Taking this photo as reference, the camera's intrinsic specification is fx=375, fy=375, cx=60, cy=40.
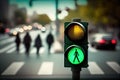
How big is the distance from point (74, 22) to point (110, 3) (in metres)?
58.0

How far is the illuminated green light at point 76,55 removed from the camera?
4.70 metres

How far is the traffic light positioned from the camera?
4695 millimetres

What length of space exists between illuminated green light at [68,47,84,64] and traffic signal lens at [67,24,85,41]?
0.15 meters

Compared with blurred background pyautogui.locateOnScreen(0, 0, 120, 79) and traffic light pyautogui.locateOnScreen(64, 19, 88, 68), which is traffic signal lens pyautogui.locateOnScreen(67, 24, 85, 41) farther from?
blurred background pyautogui.locateOnScreen(0, 0, 120, 79)

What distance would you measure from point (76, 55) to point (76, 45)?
130mm

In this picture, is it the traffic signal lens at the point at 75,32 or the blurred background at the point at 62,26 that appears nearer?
the traffic signal lens at the point at 75,32

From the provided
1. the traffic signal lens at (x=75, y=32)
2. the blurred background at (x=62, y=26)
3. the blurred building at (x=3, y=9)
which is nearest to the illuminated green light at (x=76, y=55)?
the traffic signal lens at (x=75, y=32)

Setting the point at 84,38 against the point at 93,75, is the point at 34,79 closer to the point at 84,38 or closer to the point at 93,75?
the point at 93,75

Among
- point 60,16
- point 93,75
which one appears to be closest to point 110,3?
point 60,16

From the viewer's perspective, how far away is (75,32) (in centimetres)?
476

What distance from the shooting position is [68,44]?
4.84 meters

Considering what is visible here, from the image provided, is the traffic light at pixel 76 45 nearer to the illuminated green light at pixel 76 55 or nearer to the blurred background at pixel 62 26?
the illuminated green light at pixel 76 55

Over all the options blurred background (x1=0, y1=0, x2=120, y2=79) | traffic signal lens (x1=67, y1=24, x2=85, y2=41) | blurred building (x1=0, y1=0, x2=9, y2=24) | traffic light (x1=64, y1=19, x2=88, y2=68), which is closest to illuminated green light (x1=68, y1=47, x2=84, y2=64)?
traffic light (x1=64, y1=19, x2=88, y2=68)

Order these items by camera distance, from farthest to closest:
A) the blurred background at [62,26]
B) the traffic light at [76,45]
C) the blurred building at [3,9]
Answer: the blurred building at [3,9], the blurred background at [62,26], the traffic light at [76,45]
